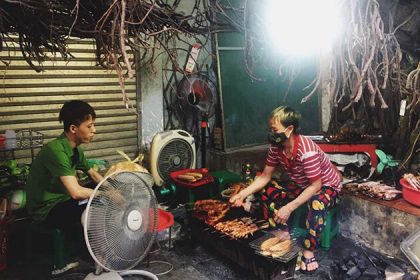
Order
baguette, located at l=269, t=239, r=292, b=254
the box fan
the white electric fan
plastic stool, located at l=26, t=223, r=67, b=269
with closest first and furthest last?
the white electric fan
baguette, located at l=269, t=239, r=292, b=254
plastic stool, located at l=26, t=223, r=67, b=269
the box fan

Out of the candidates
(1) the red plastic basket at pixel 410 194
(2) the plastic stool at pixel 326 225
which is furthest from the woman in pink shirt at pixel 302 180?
(1) the red plastic basket at pixel 410 194

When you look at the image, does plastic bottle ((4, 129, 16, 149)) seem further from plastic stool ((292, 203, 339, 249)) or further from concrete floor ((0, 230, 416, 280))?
plastic stool ((292, 203, 339, 249))

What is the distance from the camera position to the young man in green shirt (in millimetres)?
3742

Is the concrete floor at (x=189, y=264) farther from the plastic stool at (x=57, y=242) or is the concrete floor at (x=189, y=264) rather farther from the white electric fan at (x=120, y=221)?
the white electric fan at (x=120, y=221)

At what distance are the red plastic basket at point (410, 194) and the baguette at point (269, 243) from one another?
1793 millimetres

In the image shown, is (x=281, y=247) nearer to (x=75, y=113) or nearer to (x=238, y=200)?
(x=238, y=200)

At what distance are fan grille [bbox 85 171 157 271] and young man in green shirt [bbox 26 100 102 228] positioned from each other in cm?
90

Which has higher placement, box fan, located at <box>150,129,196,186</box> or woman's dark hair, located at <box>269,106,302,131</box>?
woman's dark hair, located at <box>269,106,302,131</box>

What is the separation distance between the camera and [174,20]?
351cm

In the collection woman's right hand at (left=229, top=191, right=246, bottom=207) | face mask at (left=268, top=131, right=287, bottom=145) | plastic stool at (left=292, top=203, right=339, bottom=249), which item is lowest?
plastic stool at (left=292, top=203, right=339, bottom=249)

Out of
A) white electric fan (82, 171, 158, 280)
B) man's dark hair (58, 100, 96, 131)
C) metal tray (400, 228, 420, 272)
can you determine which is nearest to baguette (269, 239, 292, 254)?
metal tray (400, 228, 420, 272)

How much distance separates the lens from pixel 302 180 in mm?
4547

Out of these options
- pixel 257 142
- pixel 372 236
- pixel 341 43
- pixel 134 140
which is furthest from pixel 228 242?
pixel 257 142

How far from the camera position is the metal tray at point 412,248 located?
3465mm
